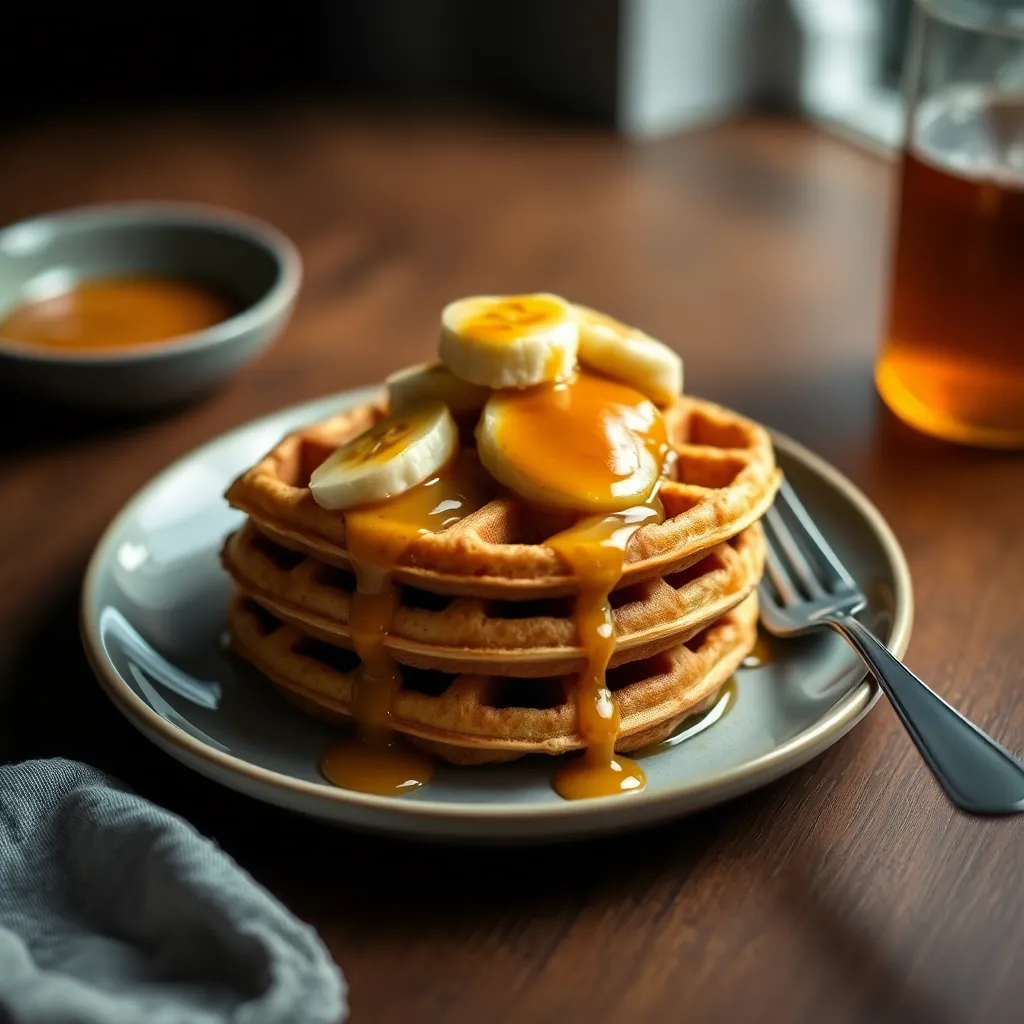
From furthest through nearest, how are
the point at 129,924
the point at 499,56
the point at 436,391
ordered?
1. the point at 499,56
2. the point at 436,391
3. the point at 129,924

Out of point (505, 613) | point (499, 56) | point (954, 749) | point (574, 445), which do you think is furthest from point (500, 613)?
point (499, 56)

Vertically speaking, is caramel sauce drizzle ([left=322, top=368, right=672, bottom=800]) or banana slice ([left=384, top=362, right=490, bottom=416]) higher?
banana slice ([left=384, top=362, right=490, bottom=416])

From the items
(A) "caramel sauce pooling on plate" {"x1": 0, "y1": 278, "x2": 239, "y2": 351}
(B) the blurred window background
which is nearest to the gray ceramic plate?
(A) "caramel sauce pooling on plate" {"x1": 0, "y1": 278, "x2": 239, "y2": 351}

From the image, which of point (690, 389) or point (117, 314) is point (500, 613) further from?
point (117, 314)

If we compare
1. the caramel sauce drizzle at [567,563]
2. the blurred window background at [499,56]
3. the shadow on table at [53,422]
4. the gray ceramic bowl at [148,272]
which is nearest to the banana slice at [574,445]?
the caramel sauce drizzle at [567,563]

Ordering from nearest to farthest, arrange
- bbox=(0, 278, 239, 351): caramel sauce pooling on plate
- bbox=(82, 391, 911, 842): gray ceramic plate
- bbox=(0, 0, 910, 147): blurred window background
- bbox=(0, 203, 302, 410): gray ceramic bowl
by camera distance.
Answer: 1. bbox=(82, 391, 911, 842): gray ceramic plate
2. bbox=(0, 203, 302, 410): gray ceramic bowl
3. bbox=(0, 278, 239, 351): caramel sauce pooling on plate
4. bbox=(0, 0, 910, 147): blurred window background

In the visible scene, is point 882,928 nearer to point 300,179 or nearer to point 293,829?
point 293,829

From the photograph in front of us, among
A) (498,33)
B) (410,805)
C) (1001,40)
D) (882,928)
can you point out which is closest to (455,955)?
(410,805)

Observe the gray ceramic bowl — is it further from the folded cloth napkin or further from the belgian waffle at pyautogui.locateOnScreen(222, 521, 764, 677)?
the folded cloth napkin
